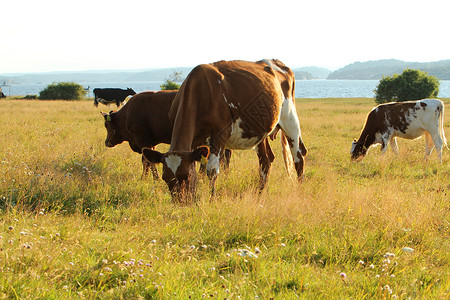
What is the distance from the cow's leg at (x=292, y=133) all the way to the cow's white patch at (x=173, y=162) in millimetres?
3169

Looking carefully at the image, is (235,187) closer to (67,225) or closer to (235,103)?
(235,103)

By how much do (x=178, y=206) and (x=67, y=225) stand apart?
150 cm

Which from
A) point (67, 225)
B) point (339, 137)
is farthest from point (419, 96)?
point (67, 225)

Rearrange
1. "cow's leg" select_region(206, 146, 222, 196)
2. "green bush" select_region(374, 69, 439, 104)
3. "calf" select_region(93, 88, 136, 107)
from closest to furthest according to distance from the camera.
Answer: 1. "cow's leg" select_region(206, 146, 222, 196)
2. "calf" select_region(93, 88, 136, 107)
3. "green bush" select_region(374, 69, 439, 104)

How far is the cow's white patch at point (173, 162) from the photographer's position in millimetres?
→ 5477

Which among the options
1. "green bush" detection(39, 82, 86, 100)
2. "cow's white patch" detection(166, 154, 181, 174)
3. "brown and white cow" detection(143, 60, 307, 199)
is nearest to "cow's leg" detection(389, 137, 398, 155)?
"brown and white cow" detection(143, 60, 307, 199)

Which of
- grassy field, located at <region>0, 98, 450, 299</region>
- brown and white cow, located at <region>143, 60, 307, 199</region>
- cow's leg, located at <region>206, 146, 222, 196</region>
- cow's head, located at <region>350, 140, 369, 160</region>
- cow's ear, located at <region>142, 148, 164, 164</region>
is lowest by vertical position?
cow's head, located at <region>350, 140, 369, 160</region>

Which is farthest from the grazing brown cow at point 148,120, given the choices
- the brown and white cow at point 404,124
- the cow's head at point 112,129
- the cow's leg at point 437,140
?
the cow's leg at point 437,140

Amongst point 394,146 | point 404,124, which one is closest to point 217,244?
point 394,146

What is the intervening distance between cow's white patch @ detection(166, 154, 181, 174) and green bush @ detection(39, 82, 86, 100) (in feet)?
184

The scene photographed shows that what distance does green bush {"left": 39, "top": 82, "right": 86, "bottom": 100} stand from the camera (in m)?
56.4

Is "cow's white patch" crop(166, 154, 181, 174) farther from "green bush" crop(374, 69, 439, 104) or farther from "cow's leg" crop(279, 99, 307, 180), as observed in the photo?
"green bush" crop(374, 69, 439, 104)

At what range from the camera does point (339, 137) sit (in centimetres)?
1591

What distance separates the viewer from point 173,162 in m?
5.50
